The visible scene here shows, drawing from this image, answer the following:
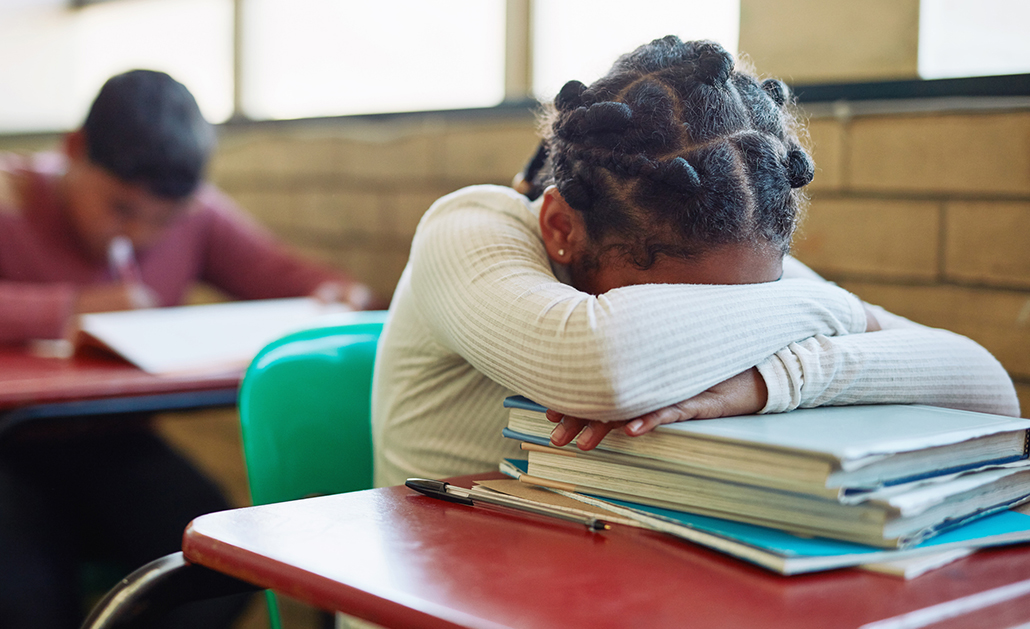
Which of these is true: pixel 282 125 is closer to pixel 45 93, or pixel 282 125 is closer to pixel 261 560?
pixel 45 93

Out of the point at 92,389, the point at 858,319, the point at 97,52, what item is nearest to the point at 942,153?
the point at 858,319

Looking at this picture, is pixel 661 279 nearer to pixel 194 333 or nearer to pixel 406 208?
pixel 194 333

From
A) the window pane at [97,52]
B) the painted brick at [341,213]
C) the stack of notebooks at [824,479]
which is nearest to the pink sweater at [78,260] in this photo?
the painted brick at [341,213]

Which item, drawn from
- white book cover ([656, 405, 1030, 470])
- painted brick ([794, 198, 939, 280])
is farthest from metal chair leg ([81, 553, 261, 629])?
painted brick ([794, 198, 939, 280])

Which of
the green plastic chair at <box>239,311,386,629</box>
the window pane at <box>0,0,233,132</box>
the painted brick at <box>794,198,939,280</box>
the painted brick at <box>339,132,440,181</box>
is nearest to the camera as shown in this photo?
the green plastic chair at <box>239,311,386,629</box>

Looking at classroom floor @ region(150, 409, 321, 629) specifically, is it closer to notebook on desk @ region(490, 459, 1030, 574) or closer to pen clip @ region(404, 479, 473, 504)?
pen clip @ region(404, 479, 473, 504)

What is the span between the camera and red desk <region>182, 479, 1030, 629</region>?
21.0 inches

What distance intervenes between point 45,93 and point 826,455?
157 inches

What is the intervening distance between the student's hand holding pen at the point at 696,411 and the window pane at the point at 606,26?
103cm

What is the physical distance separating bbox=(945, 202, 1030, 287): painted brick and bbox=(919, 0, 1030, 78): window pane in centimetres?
21

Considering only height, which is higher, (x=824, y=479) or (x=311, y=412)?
(x=824, y=479)

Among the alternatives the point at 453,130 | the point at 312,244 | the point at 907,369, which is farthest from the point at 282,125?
the point at 907,369

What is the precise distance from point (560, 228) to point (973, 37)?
2.82ft

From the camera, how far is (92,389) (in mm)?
1389
